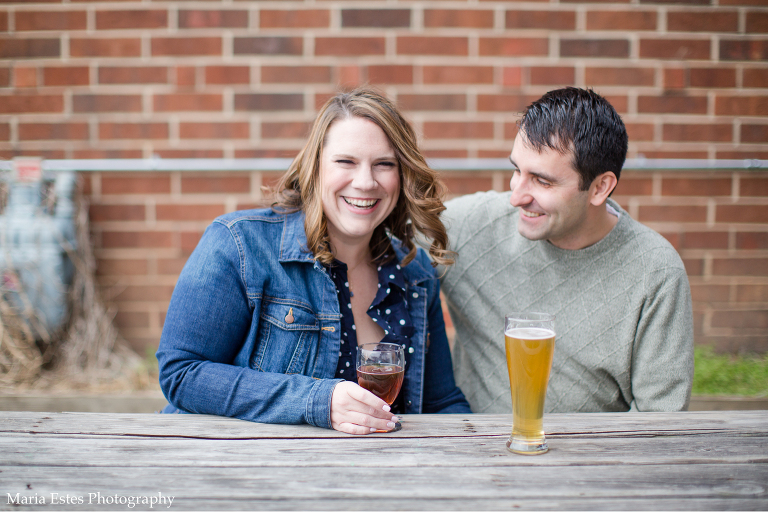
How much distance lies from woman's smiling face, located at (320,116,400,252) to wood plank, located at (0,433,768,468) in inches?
26.3

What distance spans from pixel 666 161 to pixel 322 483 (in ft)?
8.32

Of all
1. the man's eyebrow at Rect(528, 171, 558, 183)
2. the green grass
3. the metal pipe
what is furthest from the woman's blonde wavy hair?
the green grass

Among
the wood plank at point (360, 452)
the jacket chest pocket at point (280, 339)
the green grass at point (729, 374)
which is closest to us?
the wood plank at point (360, 452)

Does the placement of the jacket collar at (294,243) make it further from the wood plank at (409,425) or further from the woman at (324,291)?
the wood plank at (409,425)

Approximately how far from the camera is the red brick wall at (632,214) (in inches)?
113

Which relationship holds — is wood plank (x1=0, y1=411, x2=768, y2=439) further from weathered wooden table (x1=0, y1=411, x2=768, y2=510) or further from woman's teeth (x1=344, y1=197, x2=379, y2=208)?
woman's teeth (x1=344, y1=197, x2=379, y2=208)

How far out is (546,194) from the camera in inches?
68.4

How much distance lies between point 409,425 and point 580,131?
1011mm

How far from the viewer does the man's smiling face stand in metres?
1.73

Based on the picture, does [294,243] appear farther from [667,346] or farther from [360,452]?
[667,346]

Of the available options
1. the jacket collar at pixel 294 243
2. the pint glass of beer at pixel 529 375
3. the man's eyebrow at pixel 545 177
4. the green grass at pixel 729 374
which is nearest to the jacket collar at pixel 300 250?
the jacket collar at pixel 294 243

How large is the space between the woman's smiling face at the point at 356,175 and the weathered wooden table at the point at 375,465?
1.94ft

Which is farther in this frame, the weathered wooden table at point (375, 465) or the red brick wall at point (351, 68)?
the red brick wall at point (351, 68)

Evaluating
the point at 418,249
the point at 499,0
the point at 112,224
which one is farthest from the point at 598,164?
the point at 112,224
